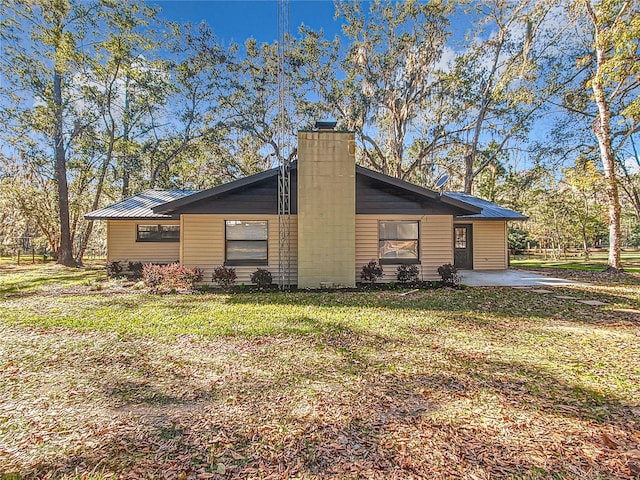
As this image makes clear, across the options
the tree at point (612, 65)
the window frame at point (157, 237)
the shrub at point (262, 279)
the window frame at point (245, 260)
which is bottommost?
the shrub at point (262, 279)

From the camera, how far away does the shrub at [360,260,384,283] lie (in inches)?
402

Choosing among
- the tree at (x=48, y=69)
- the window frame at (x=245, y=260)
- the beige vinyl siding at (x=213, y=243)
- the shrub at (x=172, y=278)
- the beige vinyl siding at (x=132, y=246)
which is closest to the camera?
the shrub at (x=172, y=278)

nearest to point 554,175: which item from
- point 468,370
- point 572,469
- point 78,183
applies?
point 468,370

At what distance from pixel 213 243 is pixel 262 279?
204 centimetres

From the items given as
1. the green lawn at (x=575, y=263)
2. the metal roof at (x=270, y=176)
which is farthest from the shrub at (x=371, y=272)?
the green lawn at (x=575, y=263)

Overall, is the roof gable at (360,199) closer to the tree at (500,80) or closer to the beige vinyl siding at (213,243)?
the beige vinyl siding at (213,243)

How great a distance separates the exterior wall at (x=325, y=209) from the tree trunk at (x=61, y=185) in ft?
51.1

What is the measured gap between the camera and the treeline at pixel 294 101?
57.2 feet

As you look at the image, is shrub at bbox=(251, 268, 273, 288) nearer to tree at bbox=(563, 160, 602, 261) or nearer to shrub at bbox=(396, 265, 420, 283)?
shrub at bbox=(396, 265, 420, 283)

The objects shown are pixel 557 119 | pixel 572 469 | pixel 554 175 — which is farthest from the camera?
pixel 554 175

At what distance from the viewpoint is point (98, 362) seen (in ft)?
14.1

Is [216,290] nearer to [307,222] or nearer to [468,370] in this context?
[307,222]

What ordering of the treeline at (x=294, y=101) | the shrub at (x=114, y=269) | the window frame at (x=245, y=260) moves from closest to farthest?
the window frame at (x=245, y=260) → the shrub at (x=114, y=269) → the treeline at (x=294, y=101)

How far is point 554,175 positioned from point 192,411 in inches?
967
